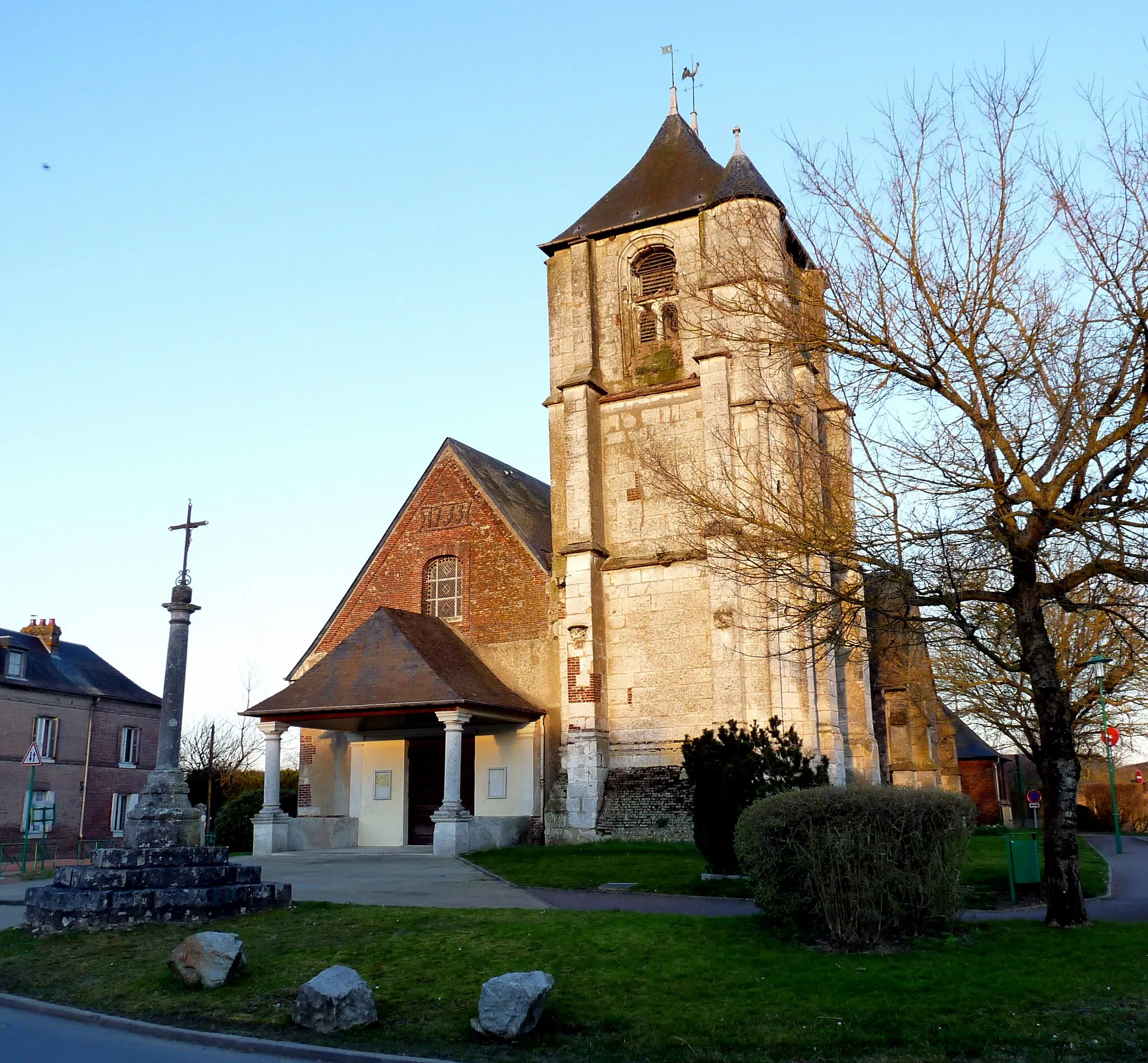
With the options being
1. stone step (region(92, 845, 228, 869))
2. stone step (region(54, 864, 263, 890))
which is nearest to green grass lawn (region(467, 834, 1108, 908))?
stone step (region(54, 864, 263, 890))

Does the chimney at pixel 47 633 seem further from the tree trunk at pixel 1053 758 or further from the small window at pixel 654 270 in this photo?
the tree trunk at pixel 1053 758

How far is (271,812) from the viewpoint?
22766 mm

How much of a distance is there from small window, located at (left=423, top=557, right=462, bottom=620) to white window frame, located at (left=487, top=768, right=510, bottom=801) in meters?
3.93

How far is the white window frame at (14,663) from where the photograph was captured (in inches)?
1372

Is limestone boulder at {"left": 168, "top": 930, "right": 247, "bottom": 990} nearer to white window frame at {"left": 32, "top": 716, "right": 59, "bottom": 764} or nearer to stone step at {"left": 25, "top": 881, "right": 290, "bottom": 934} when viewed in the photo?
stone step at {"left": 25, "top": 881, "right": 290, "bottom": 934}

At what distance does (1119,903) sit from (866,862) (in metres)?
5.28

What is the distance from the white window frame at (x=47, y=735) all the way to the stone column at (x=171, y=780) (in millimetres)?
25173

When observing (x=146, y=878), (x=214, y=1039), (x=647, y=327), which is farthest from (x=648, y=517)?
(x=214, y=1039)

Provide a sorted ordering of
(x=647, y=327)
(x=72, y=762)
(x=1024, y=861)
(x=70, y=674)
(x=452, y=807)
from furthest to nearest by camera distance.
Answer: (x=70, y=674), (x=72, y=762), (x=647, y=327), (x=452, y=807), (x=1024, y=861)

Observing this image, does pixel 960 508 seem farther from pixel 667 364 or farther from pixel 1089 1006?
pixel 667 364

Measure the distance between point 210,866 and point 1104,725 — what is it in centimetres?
2061

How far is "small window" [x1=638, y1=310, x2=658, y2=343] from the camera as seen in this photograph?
81.6 feet

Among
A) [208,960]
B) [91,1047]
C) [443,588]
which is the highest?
[443,588]

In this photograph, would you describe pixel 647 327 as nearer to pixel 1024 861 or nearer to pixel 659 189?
pixel 659 189
